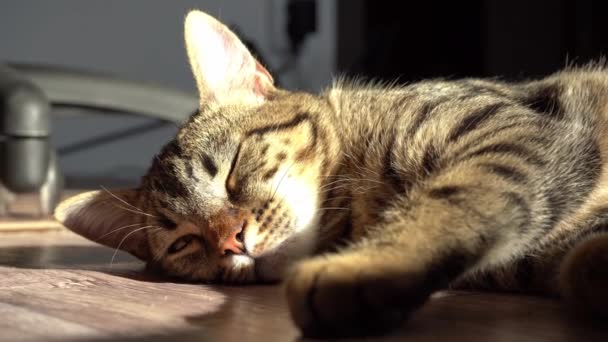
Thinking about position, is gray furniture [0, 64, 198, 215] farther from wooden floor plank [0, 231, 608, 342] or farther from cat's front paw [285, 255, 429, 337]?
cat's front paw [285, 255, 429, 337]

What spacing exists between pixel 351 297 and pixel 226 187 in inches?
19.7

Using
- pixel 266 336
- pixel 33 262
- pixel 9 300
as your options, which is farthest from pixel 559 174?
pixel 33 262

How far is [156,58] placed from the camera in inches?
163

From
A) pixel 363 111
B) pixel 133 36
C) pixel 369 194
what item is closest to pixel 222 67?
pixel 363 111

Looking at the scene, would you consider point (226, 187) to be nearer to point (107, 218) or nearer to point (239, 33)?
point (107, 218)

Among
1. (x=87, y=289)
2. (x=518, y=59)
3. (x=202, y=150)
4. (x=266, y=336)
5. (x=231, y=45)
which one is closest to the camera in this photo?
(x=266, y=336)

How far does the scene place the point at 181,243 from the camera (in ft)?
4.12

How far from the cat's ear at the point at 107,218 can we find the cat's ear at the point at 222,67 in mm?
236

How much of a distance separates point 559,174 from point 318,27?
3.02m

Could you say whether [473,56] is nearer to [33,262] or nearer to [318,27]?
[318,27]

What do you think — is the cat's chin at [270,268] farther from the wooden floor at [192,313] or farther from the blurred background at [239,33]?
the blurred background at [239,33]

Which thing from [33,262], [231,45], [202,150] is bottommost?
[33,262]

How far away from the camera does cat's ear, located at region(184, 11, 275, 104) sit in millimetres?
1359

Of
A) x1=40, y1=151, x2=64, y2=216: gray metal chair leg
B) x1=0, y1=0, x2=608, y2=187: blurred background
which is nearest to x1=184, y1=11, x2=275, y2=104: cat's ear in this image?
x1=40, y1=151, x2=64, y2=216: gray metal chair leg
